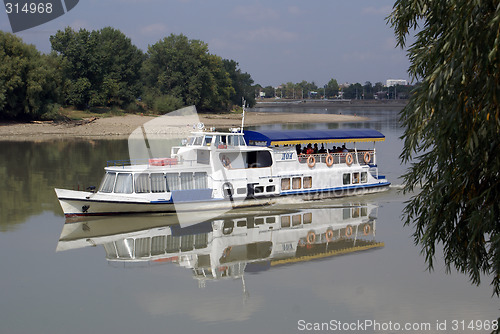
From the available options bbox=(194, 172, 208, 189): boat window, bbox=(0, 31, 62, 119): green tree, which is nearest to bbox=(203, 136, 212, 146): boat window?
bbox=(194, 172, 208, 189): boat window

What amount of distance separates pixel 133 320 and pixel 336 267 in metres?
7.25

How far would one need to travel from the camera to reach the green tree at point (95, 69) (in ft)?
250

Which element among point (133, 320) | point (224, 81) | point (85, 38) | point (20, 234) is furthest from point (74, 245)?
point (224, 81)

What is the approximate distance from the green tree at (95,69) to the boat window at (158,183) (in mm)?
53381

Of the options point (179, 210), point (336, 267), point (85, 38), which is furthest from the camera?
point (85, 38)

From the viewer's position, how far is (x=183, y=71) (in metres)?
98.2

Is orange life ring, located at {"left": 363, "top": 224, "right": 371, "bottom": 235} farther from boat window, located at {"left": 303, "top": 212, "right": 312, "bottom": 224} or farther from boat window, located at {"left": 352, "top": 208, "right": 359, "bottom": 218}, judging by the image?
boat window, located at {"left": 303, "top": 212, "right": 312, "bottom": 224}

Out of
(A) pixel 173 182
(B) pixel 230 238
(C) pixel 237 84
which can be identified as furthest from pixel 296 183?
(C) pixel 237 84

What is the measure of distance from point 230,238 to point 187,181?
13.5ft

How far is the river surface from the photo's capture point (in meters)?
14.2

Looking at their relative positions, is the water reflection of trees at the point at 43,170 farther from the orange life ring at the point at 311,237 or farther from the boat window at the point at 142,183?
Result: the orange life ring at the point at 311,237

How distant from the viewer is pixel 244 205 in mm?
25703

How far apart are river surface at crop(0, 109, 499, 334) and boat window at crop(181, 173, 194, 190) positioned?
5.28ft

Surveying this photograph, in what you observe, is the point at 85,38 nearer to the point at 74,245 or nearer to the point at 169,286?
the point at 74,245
